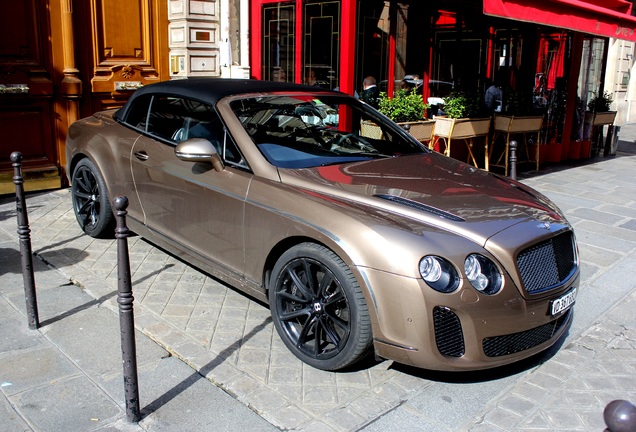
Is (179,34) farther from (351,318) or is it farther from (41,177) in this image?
(351,318)

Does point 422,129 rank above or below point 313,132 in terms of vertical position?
below

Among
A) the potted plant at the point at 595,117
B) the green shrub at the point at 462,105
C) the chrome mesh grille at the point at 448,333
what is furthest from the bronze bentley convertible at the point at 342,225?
the potted plant at the point at 595,117

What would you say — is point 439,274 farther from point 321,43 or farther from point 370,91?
point 321,43

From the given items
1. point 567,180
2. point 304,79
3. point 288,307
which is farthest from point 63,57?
point 567,180

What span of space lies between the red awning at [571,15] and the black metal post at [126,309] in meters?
5.35

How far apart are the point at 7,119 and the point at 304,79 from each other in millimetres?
4083

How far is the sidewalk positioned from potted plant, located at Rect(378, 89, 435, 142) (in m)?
4.03

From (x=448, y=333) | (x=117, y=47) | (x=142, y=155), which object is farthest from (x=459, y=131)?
(x=448, y=333)

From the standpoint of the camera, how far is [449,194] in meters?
4.04

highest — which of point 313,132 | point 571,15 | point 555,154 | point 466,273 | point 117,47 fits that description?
point 571,15

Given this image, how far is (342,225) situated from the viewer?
3539 mm

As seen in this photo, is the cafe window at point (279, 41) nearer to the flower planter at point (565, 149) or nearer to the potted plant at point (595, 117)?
the flower planter at point (565, 149)

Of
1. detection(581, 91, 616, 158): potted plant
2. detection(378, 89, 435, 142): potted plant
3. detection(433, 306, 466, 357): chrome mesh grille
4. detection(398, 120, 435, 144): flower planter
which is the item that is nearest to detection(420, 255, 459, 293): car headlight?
detection(433, 306, 466, 357): chrome mesh grille

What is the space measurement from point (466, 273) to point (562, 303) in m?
0.79
